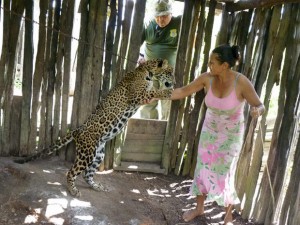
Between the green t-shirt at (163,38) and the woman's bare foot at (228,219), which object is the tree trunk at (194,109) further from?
the woman's bare foot at (228,219)

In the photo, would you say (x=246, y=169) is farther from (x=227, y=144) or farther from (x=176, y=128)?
(x=176, y=128)

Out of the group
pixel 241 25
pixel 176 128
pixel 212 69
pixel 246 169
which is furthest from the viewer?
pixel 176 128

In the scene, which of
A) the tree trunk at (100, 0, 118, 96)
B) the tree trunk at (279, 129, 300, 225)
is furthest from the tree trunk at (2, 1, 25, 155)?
the tree trunk at (279, 129, 300, 225)

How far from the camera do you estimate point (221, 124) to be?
166 inches

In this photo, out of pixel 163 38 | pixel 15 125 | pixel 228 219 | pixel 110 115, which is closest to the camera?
pixel 228 219

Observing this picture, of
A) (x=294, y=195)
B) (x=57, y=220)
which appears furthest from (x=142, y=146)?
(x=294, y=195)

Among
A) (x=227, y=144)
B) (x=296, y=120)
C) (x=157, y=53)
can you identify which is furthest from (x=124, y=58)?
(x=296, y=120)

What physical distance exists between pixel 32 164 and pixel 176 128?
2.20 metres

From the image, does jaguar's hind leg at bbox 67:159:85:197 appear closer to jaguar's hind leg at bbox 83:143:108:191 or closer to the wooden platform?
jaguar's hind leg at bbox 83:143:108:191

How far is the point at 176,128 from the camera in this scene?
18.8 feet

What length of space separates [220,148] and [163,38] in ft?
7.90

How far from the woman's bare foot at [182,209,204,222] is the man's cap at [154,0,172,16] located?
3.02 meters

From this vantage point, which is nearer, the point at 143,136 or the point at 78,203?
the point at 78,203

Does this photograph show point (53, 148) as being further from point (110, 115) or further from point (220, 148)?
point (220, 148)
